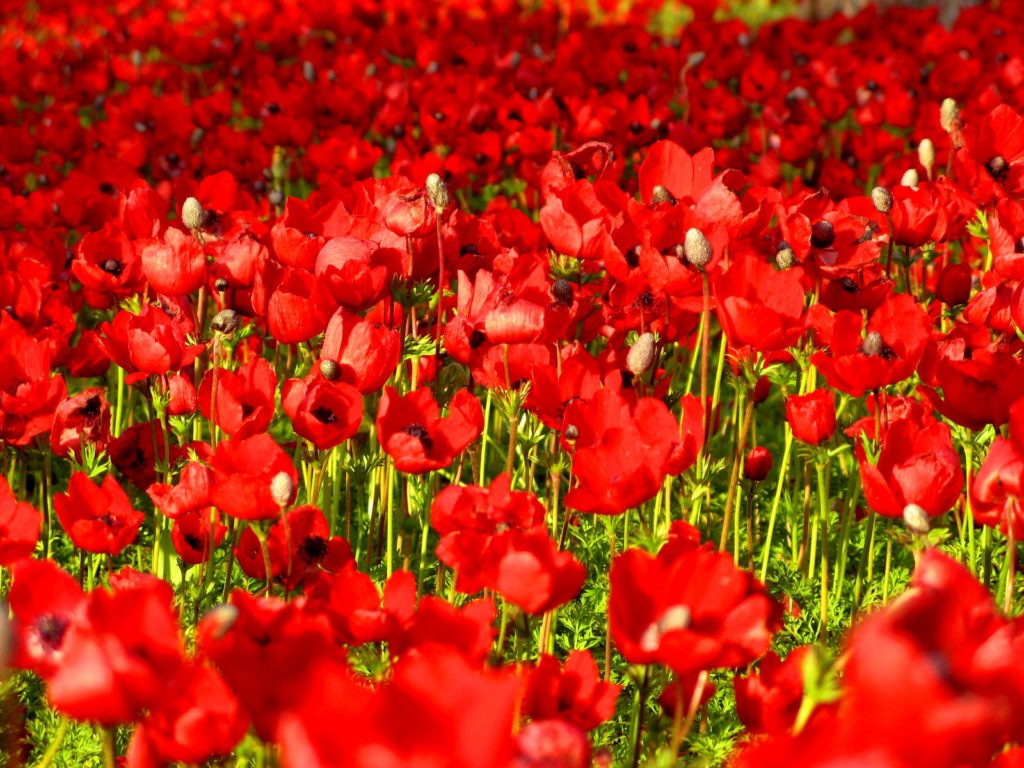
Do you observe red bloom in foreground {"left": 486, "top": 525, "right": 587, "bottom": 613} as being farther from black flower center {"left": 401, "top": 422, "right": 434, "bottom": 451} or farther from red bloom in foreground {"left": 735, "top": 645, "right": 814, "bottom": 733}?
black flower center {"left": 401, "top": 422, "right": 434, "bottom": 451}

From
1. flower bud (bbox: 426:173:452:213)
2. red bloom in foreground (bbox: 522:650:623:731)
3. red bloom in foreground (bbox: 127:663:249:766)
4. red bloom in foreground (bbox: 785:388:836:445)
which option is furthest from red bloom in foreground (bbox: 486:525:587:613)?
flower bud (bbox: 426:173:452:213)

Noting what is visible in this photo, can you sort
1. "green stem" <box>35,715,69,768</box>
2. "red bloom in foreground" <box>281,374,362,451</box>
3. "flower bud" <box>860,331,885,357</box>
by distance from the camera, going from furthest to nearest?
1. "flower bud" <box>860,331,885,357</box>
2. "red bloom in foreground" <box>281,374,362,451</box>
3. "green stem" <box>35,715,69,768</box>

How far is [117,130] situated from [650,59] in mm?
3146

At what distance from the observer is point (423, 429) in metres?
2.04

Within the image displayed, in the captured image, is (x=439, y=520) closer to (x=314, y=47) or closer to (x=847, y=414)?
(x=847, y=414)

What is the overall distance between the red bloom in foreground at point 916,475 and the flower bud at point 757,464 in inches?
A: 26.2

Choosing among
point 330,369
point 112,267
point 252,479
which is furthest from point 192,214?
point 252,479

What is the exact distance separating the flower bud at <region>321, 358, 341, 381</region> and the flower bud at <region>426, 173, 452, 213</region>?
486 mm

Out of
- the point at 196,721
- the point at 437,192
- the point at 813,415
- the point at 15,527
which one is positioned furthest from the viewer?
the point at 437,192

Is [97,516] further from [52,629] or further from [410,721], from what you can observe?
[410,721]

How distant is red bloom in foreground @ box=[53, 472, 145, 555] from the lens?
1.93 metres

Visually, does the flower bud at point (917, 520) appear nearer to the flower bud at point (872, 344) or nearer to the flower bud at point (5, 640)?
the flower bud at point (872, 344)

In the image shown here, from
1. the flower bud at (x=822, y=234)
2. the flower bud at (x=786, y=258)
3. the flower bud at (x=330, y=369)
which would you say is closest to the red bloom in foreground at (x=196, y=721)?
the flower bud at (x=330, y=369)

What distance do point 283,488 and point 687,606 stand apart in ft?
1.96
